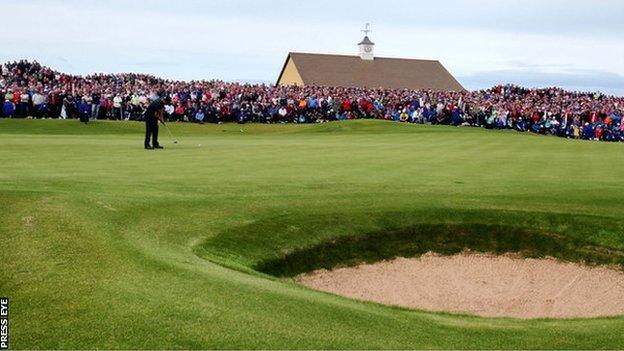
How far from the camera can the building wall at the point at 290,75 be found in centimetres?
10923

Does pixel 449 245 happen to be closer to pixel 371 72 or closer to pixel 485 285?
pixel 485 285

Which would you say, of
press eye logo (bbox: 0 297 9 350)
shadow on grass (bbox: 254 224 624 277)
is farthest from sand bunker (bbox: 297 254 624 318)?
press eye logo (bbox: 0 297 9 350)

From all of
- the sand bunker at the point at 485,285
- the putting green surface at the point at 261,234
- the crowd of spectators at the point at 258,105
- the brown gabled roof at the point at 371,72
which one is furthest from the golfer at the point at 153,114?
the brown gabled roof at the point at 371,72

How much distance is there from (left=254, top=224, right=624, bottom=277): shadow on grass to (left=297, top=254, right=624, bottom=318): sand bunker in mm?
298

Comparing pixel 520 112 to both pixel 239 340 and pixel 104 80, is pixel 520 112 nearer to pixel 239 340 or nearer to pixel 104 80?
pixel 104 80

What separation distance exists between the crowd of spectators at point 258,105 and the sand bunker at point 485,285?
142 feet

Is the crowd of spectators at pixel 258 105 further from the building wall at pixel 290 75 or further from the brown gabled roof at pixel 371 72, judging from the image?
the building wall at pixel 290 75

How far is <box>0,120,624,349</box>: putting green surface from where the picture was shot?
10508 mm

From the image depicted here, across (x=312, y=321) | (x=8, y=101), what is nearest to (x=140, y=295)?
(x=312, y=321)

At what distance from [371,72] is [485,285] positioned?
9630 cm

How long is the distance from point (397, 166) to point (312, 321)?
17.6 meters

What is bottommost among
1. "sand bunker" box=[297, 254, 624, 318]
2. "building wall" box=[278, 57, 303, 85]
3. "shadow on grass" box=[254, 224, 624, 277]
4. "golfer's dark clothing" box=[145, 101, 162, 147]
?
"sand bunker" box=[297, 254, 624, 318]

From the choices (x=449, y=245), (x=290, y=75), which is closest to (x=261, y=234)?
(x=449, y=245)

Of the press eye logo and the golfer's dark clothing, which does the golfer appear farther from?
the press eye logo
